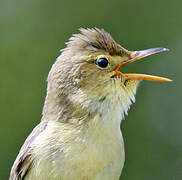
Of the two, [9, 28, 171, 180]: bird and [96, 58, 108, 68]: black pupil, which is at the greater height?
[96, 58, 108, 68]: black pupil

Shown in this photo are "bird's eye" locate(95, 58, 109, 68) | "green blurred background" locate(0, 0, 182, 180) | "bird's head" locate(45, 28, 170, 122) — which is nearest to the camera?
"bird's head" locate(45, 28, 170, 122)

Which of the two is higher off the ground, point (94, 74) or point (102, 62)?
point (102, 62)

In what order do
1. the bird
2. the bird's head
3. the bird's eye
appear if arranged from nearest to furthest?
the bird
the bird's head
the bird's eye

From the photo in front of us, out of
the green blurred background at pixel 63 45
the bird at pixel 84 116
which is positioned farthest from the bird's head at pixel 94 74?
the green blurred background at pixel 63 45

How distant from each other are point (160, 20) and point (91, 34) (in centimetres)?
398

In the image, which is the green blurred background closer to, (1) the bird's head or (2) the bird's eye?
(1) the bird's head

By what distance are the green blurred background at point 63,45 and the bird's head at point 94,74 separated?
297cm

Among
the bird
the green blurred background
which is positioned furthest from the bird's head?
the green blurred background

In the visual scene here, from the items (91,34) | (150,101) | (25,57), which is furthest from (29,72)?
(91,34)

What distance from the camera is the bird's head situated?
5.57 meters

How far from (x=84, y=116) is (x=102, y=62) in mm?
587

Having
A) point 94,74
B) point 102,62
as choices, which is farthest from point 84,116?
point 102,62

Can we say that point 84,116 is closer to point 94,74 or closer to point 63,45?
point 94,74

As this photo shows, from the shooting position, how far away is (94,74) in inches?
223
